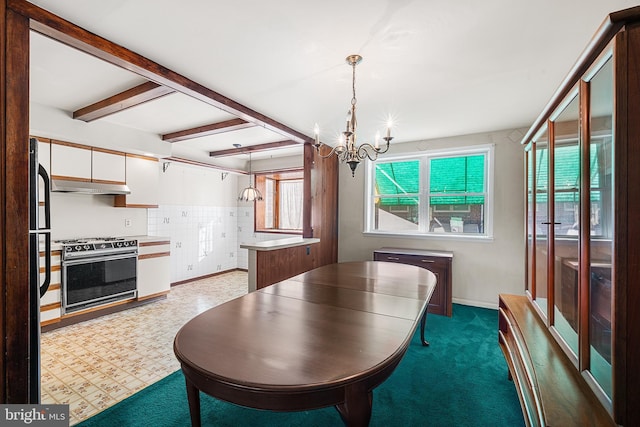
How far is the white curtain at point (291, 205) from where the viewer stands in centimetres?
595

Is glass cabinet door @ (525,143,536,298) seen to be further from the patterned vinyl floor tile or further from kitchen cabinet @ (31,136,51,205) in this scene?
kitchen cabinet @ (31,136,51,205)

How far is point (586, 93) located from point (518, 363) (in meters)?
1.45

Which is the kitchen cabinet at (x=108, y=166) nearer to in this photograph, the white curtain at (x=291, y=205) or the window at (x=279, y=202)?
the window at (x=279, y=202)

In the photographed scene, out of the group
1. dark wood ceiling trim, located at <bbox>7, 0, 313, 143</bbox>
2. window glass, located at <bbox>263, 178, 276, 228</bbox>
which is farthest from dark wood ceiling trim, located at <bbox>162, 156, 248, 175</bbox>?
dark wood ceiling trim, located at <bbox>7, 0, 313, 143</bbox>

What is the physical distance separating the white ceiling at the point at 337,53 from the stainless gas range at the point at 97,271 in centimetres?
163

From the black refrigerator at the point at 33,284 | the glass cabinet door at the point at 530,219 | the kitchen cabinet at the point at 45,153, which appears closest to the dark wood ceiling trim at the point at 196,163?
the kitchen cabinet at the point at 45,153

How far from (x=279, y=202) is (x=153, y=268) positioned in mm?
2839

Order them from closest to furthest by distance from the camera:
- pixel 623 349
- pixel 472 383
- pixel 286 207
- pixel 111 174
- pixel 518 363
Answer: pixel 623 349
pixel 518 363
pixel 472 383
pixel 111 174
pixel 286 207

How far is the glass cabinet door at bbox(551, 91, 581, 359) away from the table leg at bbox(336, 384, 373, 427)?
3.09 ft

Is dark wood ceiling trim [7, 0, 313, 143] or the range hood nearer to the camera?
dark wood ceiling trim [7, 0, 313, 143]

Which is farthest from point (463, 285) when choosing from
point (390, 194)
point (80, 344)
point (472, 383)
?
point (80, 344)

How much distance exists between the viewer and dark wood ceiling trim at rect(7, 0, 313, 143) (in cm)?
155

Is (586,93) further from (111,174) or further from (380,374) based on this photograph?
(111,174)

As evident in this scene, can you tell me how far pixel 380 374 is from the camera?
3.41 feet
